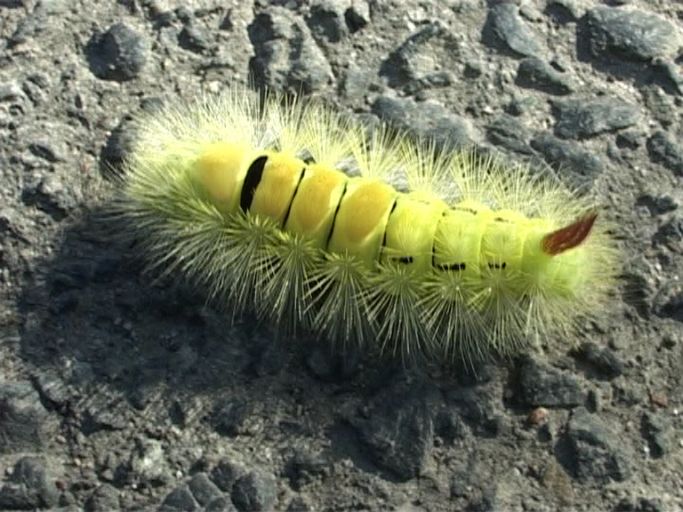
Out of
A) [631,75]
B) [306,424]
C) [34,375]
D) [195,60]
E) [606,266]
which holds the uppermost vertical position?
[631,75]

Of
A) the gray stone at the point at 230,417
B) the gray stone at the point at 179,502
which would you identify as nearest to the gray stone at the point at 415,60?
the gray stone at the point at 230,417

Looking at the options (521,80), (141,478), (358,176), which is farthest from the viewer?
(521,80)

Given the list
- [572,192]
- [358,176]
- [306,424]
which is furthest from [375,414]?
[572,192]

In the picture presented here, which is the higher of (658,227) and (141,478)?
(658,227)

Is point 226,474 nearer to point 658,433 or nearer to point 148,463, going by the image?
point 148,463

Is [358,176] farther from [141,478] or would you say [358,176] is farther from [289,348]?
[141,478]

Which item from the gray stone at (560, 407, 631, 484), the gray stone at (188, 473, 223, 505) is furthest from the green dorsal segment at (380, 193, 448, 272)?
the gray stone at (188, 473, 223, 505)

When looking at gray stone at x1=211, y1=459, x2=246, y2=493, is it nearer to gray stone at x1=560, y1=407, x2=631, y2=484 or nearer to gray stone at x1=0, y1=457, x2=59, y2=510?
gray stone at x1=0, y1=457, x2=59, y2=510
